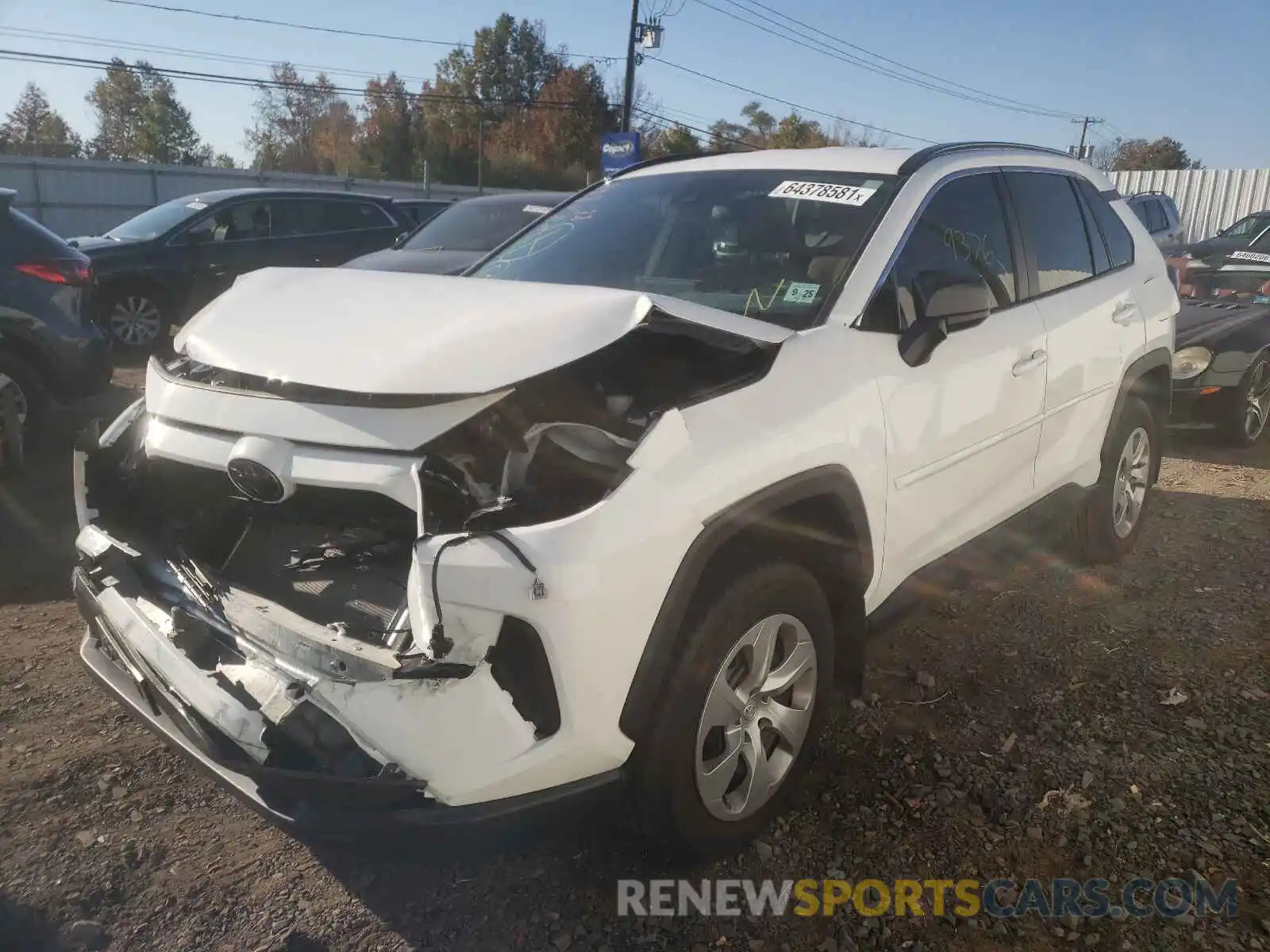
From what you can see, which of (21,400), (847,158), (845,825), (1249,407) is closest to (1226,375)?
(1249,407)

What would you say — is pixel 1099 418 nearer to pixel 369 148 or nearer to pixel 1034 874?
pixel 1034 874

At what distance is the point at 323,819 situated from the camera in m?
1.96

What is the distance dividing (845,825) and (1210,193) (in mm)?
27928

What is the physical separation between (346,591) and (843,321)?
5.15 ft

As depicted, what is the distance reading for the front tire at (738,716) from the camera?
→ 2.18m

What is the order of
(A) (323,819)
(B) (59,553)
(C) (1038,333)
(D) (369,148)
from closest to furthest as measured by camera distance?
1. (A) (323,819)
2. (C) (1038,333)
3. (B) (59,553)
4. (D) (369,148)

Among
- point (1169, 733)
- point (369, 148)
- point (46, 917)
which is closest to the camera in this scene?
point (46, 917)

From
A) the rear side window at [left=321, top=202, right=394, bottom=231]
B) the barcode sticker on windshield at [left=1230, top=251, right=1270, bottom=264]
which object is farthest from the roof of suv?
the rear side window at [left=321, top=202, right=394, bottom=231]

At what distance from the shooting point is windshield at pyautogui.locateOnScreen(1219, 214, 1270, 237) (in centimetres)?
1082

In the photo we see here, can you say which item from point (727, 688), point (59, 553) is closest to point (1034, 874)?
point (727, 688)

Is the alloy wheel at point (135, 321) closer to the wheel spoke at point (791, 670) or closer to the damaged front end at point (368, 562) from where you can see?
the damaged front end at point (368, 562)

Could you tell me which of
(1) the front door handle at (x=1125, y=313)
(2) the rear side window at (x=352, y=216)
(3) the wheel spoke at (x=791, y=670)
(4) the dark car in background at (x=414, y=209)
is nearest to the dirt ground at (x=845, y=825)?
(3) the wheel spoke at (x=791, y=670)

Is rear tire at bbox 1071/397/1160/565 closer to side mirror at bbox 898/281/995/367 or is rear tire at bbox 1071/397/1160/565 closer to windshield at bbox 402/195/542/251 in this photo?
side mirror at bbox 898/281/995/367

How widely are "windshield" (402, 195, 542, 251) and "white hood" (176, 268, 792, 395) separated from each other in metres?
6.12
